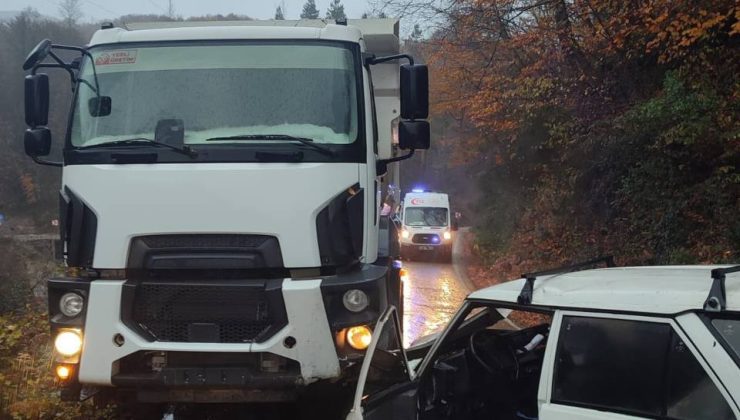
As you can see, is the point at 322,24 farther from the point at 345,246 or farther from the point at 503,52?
the point at 503,52

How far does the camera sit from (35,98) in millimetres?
5254

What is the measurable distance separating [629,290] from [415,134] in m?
2.68

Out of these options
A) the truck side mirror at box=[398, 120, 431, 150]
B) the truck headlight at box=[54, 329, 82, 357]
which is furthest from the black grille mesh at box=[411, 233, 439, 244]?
the truck headlight at box=[54, 329, 82, 357]

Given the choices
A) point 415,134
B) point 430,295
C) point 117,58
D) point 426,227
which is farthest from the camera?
point 426,227

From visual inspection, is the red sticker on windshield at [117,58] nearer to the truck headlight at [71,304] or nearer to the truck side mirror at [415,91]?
the truck headlight at [71,304]

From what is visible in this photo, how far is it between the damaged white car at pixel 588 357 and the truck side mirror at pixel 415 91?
1844 millimetres

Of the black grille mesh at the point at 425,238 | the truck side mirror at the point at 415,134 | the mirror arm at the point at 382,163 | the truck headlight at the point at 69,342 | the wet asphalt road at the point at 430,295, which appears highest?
the truck side mirror at the point at 415,134

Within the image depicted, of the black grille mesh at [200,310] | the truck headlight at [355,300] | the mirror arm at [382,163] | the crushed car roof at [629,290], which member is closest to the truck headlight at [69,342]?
the black grille mesh at [200,310]

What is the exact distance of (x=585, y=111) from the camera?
46.5ft

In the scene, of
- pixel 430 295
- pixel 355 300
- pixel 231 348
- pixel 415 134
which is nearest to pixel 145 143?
pixel 231 348

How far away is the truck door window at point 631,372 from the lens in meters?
2.52

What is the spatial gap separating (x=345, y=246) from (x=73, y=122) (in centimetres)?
234

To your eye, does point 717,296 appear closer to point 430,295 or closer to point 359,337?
point 359,337

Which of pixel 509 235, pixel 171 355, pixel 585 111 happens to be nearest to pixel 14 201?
pixel 509 235
